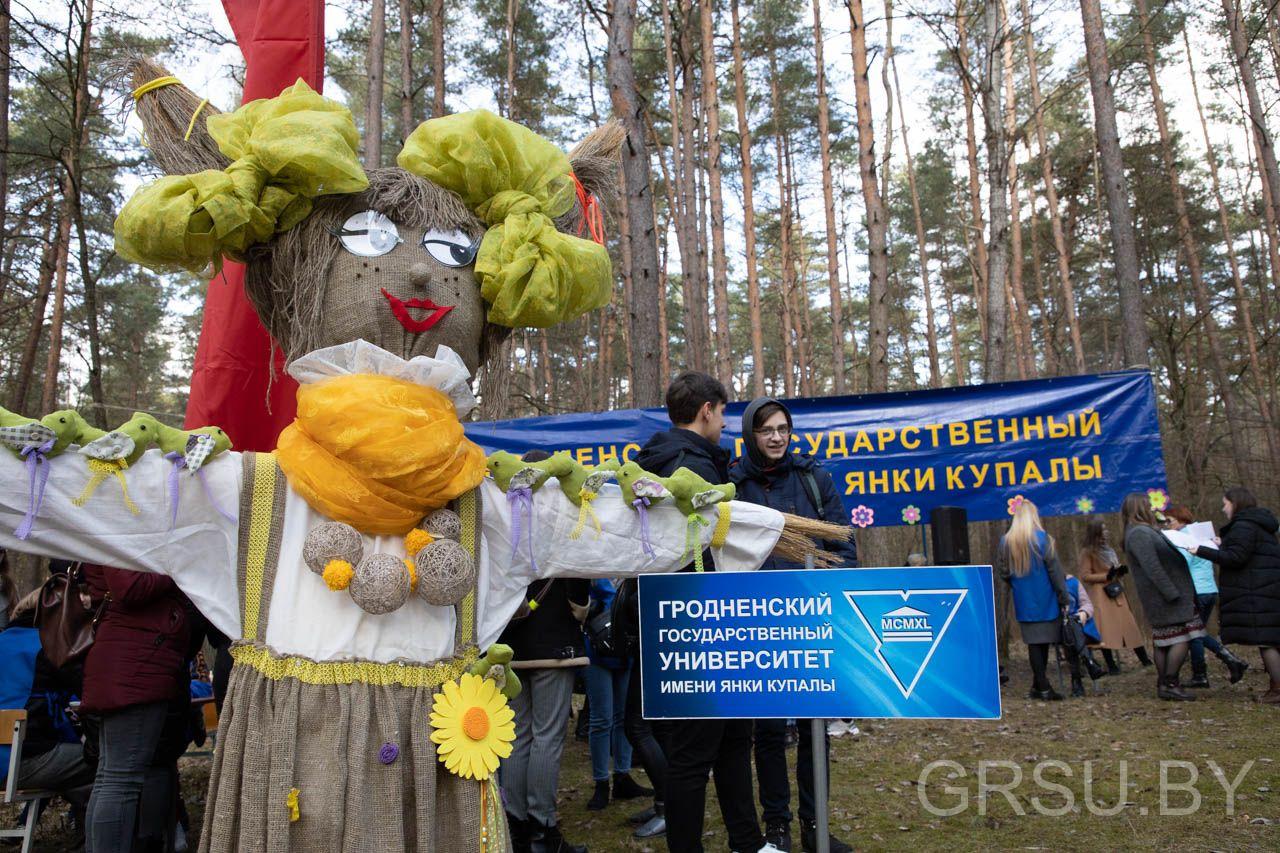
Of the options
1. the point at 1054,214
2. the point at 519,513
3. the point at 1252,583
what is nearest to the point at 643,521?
the point at 519,513

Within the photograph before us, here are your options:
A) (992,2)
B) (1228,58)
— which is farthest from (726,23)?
(1228,58)

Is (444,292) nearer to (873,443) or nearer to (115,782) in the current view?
(115,782)

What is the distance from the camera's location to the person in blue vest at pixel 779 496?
3449mm

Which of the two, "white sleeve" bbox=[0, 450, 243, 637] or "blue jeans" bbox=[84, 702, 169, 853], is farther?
"blue jeans" bbox=[84, 702, 169, 853]

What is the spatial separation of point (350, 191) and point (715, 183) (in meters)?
12.5

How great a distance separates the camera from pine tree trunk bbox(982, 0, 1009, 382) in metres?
9.62

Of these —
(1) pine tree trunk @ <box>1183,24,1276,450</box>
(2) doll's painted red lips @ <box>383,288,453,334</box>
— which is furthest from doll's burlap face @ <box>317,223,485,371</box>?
(1) pine tree trunk @ <box>1183,24,1276,450</box>

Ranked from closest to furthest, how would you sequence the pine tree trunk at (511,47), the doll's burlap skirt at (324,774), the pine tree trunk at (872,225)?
the doll's burlap skirt at (324,774)
the pine tree trunk at (872,225)
the pine tree trunk at (511,47)

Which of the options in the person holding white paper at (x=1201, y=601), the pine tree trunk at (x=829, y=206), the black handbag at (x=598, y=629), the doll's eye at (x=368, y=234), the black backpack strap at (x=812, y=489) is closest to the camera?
the doll's eye at (x=368, y=234)

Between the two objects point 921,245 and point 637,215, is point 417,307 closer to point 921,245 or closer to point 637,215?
point 637,215

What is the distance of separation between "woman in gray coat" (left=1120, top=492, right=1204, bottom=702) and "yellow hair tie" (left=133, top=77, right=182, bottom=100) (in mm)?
6739

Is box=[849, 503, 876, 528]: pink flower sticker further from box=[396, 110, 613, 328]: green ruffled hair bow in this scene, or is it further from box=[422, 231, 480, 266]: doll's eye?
box=[422, 231, 480, 266]: doll's eye

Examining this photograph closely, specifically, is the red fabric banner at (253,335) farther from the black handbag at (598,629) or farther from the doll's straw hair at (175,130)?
the black handbag at (598,629)

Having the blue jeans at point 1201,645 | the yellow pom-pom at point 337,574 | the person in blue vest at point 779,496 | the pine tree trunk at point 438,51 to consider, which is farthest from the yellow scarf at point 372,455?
the pine tree trunk at point 438,51
